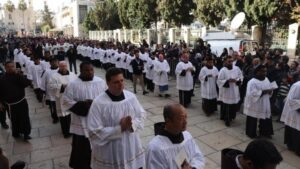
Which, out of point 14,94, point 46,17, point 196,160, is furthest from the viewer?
point 46,17

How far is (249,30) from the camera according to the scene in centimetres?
2112

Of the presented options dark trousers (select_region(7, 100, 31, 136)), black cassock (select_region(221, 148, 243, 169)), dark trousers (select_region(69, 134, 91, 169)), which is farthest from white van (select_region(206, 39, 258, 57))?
black cassock (select_region(221, 148, 243, 169))

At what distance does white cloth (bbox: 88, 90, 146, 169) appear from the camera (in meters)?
3.73

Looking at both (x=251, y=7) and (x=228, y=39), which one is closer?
(x=228, y=39)

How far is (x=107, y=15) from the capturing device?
42.5 m

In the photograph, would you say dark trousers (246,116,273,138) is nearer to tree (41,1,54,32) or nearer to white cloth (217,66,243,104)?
white cloth (217,66,243,104)

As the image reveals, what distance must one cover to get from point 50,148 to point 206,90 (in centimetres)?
469

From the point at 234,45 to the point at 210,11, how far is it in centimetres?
872

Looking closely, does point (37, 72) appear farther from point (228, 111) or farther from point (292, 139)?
point (292, 139)

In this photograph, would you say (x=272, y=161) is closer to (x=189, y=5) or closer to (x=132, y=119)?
(x=132, y=119)

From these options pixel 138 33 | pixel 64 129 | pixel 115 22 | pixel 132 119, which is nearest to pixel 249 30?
pixel 138 33

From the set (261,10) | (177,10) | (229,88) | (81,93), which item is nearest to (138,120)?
(81,93)

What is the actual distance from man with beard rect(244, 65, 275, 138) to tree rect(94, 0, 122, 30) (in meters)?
36.7

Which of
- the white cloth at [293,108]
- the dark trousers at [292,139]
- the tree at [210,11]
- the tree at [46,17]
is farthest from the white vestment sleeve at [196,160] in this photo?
the tree at [46,17]
